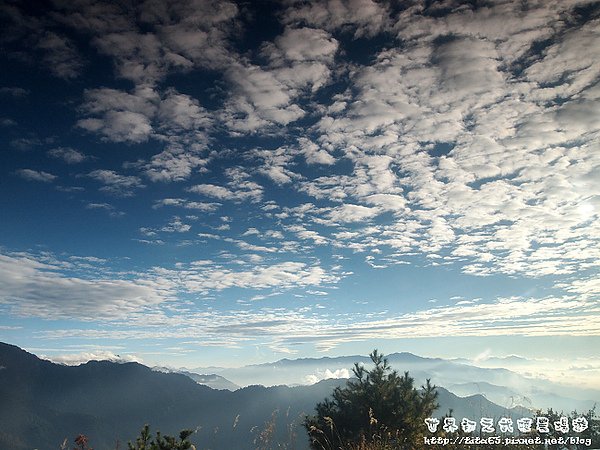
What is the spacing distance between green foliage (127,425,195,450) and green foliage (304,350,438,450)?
13.4 metres

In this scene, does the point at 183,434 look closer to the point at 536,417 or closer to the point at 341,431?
the point at 536,417

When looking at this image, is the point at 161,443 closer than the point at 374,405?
Yes

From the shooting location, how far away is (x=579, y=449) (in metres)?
11.7

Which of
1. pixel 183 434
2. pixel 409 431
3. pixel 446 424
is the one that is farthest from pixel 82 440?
pixel 409 431

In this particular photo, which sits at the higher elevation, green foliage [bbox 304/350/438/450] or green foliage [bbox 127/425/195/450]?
green foliage [bbox 127/425/195/450]

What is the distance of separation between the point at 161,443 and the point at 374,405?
1602 centimetres

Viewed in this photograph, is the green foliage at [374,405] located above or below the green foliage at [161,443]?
below

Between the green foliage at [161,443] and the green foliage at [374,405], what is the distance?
13.4 m

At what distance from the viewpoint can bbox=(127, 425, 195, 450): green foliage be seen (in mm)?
5879

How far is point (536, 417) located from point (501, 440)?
2.64 metres

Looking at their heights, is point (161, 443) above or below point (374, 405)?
above

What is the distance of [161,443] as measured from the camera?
607 cm

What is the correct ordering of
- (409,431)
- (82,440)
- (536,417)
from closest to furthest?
(82,440) → (536,417) → (409,431)

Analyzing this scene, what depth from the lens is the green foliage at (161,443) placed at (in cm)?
588
